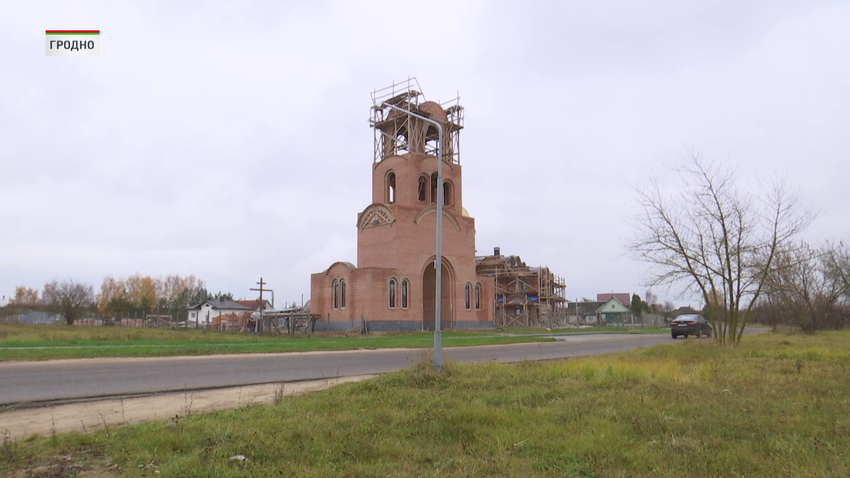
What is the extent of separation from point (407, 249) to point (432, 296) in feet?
22.1

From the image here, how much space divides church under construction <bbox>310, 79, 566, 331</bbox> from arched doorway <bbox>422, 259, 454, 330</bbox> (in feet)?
0.24

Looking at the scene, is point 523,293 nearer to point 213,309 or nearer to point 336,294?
point 336,294

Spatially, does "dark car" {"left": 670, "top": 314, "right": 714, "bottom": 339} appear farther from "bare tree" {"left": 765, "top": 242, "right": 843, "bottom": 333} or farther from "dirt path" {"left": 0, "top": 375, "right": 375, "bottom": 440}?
"dirt path" {"left": 0, "top": 375, "right": 375, "bottom": 440}

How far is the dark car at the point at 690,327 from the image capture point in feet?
109

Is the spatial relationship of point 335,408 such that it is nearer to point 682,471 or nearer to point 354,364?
point 682,471

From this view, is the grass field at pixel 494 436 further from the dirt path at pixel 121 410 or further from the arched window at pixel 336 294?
the arched window at pixel 336 294

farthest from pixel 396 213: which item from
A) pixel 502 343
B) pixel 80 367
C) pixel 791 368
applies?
pixel 791 368

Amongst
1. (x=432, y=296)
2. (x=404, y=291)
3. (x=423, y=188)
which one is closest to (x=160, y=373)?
(x=404, y=291)

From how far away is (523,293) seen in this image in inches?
2454

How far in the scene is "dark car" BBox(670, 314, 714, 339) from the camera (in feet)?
109

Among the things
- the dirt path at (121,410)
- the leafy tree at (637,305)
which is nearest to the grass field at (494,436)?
the dirt path at (121,410)

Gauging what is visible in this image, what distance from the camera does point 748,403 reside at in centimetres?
824

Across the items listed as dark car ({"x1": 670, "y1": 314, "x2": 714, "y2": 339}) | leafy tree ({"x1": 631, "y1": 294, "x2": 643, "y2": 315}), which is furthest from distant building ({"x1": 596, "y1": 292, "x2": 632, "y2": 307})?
dark car ({"x1": 670, "y1": 314, "x2": 714, "y2": 339})

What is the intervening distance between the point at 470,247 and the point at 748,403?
117 feet
